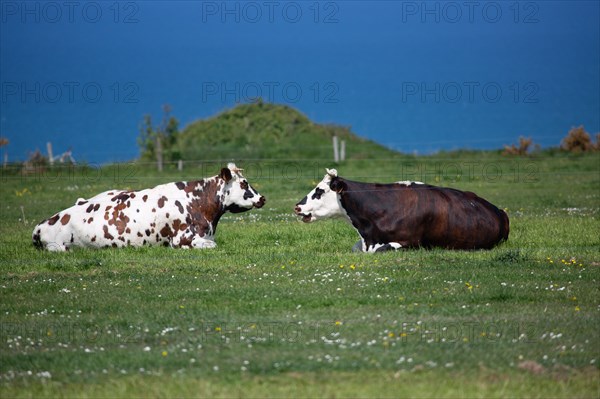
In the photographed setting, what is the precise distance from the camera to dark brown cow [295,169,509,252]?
18141mm

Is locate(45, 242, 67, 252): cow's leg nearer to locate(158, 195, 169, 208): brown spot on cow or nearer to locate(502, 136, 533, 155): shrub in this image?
locate(158, 195, 169, 208): brown spot on cow

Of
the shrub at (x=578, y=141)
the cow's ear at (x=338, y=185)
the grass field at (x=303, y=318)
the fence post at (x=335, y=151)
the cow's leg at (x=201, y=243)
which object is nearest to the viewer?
the grass field at (x=303, y=318)

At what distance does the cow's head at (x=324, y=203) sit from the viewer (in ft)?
61.8

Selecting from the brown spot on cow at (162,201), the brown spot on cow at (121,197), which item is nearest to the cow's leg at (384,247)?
the brown spot on cow at (162,201)

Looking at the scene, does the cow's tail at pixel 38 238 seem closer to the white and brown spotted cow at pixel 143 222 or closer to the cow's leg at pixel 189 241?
the white and brown spotted cow at pixel 143 222

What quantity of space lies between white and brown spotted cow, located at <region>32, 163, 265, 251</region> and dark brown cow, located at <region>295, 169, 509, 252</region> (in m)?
2.60

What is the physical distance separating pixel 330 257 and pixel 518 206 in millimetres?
12911

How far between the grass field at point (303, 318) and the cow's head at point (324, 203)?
68cm

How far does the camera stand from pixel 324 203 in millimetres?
19016

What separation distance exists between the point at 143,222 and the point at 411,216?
18.1 ft

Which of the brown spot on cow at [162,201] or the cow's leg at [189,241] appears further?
the brown spot on cow at [162,201]

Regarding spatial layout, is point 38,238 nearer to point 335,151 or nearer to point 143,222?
point 143,222

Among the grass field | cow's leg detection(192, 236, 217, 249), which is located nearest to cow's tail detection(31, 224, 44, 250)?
the grass field

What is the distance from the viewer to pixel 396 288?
1410 centimetres
